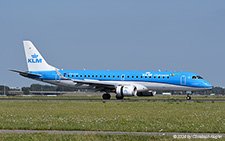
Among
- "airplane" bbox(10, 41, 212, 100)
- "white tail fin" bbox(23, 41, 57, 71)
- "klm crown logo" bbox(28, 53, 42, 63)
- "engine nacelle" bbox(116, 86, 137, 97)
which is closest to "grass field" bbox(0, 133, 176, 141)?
"engine nacelle" bbox(116, 86, 137, 97)

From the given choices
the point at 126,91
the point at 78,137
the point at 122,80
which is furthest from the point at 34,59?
the point at 78,137

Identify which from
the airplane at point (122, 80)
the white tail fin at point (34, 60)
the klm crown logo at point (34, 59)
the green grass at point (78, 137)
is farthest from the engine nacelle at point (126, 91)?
the green grass at point (78, 137)

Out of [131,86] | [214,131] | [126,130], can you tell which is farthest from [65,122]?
[131,86]

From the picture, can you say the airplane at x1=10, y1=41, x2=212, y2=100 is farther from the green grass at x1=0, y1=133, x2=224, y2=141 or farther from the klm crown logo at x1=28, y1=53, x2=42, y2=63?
the green grass at x1=0, y1=133, x2=224, y2=141

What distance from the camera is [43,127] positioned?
20.5 meters

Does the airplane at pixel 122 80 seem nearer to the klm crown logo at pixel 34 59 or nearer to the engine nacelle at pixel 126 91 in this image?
the engine nacelle at pixel 126 91

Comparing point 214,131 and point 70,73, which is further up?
point 70,73

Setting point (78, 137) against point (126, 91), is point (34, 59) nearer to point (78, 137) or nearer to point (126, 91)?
point (126, 91)

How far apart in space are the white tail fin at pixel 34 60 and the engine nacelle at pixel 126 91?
12.8m

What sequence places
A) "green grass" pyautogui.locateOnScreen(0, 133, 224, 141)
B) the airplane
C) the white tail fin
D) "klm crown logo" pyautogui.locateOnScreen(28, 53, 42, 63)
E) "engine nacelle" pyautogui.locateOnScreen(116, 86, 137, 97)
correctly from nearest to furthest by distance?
"green grass" pyautogui.locateOnScreen(0, 133, 224, 141)
"engine nacelle" pyautogui.locateOnScreen(116, 86, 137, 97)
the airplane
the white tail fin
"klm crown logo" pyautogui.locateOnScreen(28, 53, 42, 63)

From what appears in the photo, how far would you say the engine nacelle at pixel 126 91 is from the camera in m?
54.2

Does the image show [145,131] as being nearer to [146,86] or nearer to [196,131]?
[196,131]

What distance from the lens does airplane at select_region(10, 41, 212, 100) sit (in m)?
55.4

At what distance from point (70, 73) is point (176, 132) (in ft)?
140
